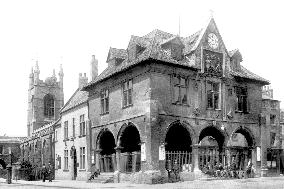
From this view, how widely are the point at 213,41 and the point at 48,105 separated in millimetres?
51512

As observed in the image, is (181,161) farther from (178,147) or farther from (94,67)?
(94,67)

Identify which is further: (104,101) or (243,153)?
(243,153)

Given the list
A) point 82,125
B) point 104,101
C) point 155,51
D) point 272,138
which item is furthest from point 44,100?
point 155,51

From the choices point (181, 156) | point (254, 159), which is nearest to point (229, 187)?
point (181, 156)

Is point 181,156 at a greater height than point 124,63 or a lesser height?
lesser

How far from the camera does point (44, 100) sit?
78188mm

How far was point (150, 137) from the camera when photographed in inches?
1105

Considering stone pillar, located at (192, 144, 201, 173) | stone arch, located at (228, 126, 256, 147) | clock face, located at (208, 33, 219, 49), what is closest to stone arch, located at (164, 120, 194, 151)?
stone pillar, located at (192, 144, 201, 173)

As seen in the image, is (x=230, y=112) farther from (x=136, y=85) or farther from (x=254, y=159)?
(x=136, y=85)

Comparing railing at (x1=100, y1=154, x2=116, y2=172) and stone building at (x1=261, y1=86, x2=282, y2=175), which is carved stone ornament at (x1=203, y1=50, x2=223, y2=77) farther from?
stone building at (x1=261, y1=86, x2=282, y2=175)

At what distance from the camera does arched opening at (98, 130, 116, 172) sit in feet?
112

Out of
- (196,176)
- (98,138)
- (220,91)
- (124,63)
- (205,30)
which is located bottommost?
(196,176)

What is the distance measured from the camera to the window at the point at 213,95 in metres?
32.1

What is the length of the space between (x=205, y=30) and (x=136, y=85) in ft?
22.6
